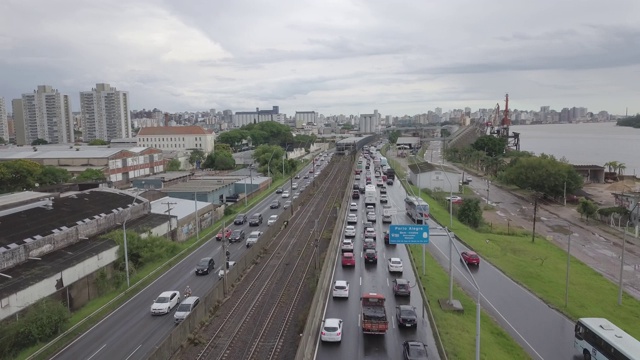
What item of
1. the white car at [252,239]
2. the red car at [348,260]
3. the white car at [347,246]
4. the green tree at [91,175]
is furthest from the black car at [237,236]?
the green tree at [91,175]

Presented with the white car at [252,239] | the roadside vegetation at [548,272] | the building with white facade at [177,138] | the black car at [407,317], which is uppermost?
the building with white facade at [177,138]

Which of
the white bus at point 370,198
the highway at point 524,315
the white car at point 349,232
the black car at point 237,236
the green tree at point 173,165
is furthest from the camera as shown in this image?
the green tree at point 173,165

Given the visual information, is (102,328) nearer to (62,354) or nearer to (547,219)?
(62,354)

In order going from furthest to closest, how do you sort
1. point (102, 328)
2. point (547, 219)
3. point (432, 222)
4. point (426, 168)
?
1. point (426, 168)
2. point (547, 219)
3. point (432, 222)
4. point (102, 328)

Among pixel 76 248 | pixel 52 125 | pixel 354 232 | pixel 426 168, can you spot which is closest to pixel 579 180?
pixel 426 168

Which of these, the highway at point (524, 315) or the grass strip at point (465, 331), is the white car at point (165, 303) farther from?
the highway at point (524, 315)

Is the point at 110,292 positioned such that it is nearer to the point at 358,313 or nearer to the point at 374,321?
the point at 358,313

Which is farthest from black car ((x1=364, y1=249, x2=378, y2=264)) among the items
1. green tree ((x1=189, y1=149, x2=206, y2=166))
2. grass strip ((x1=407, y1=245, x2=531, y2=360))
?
green tree ((x1=189, y1=149, x2=206, y2=166))
